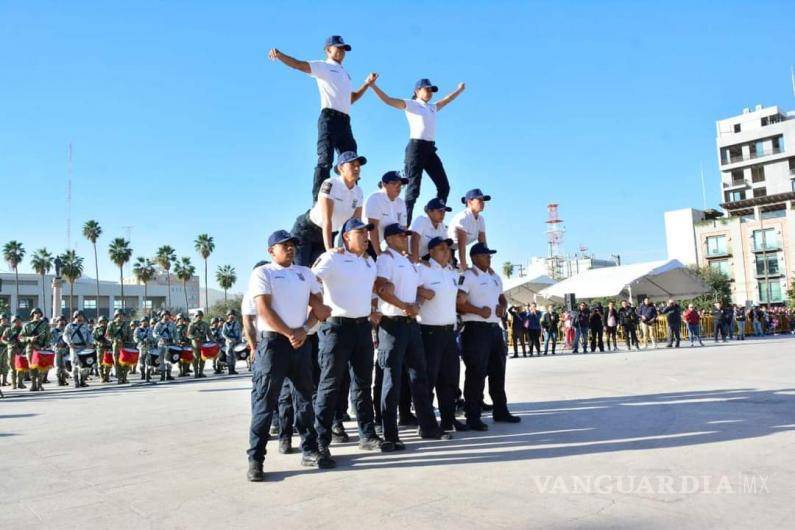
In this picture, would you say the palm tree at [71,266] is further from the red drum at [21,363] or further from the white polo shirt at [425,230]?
the white polo shirt at [425,230]

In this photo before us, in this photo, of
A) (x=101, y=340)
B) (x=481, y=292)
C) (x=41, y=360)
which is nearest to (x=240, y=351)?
(x=101, y=340)

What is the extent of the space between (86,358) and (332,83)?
1228 centimetres

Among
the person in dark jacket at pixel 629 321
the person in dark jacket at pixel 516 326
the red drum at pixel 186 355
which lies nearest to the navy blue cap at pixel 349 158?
the red drum at pixel 186 355

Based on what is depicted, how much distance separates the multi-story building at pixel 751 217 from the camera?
62.6m

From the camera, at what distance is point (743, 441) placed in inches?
214

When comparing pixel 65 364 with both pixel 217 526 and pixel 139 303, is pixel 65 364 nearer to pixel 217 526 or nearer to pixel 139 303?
pixel 217 526

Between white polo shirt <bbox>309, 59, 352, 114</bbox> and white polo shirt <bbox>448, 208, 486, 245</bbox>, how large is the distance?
6.79 ft

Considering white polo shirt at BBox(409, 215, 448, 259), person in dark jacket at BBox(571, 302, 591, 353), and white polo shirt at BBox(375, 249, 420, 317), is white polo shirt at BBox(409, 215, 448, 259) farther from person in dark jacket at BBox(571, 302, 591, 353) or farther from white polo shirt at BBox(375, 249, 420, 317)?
person in dark jacket at BBox(571, 302, 591, 353)

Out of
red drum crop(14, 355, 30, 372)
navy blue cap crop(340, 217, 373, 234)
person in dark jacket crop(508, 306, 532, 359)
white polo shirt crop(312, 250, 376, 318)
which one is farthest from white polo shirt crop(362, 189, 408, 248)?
person in dark jacket crop(508, 306, 532, 359)

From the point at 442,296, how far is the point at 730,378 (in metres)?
6.67

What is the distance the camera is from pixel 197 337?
61.2ft

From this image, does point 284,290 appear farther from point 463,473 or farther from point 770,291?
point 770,291

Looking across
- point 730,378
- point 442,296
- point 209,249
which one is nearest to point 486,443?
point 442,296

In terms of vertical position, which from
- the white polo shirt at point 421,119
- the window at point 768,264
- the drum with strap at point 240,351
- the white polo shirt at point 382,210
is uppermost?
the window at point 768,264
